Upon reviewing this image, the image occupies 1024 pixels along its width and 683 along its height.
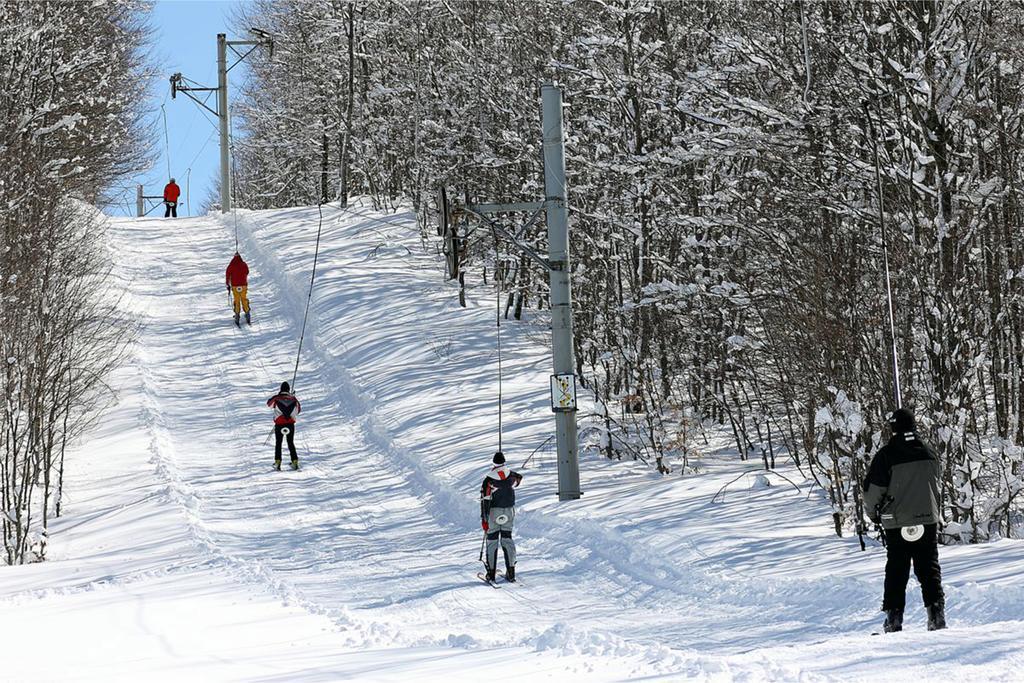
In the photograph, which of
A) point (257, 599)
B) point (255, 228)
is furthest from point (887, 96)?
point (255, 228)

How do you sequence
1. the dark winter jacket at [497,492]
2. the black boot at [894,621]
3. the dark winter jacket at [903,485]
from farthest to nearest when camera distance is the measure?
1. the dark winter jacket at [497,492]
2. the dark winter jacket at [903,485]
3. the black boot at [894,621]

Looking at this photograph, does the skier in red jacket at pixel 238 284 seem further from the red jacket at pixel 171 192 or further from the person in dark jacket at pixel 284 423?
the red jacket at pixel 171 192

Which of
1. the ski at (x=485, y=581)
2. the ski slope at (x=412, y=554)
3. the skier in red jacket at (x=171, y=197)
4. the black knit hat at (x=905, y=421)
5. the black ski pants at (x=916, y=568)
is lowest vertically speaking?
the ski at (x=485, y=581)

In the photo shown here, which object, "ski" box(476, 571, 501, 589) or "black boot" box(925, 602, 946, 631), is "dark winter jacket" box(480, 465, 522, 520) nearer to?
"ski" box(476, 571, 501, 589)

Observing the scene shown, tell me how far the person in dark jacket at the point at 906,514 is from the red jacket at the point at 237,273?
23.2 meters

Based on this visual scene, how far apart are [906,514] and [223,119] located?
4256 cm

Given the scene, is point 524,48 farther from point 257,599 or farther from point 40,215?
point 257,599

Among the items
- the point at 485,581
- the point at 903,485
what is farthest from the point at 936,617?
the point at 485,581

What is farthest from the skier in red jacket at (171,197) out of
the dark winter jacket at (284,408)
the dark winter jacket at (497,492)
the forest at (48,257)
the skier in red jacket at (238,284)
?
the dark winter jacket at (497,492)

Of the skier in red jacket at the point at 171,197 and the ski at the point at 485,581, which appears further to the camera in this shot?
the skier in red jacket at the point at 171,197

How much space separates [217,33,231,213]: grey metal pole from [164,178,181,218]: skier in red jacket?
17.3 ft

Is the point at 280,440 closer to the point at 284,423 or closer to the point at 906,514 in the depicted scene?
the point at 284,423

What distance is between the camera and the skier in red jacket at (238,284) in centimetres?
3114

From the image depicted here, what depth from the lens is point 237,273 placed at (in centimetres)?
3127
